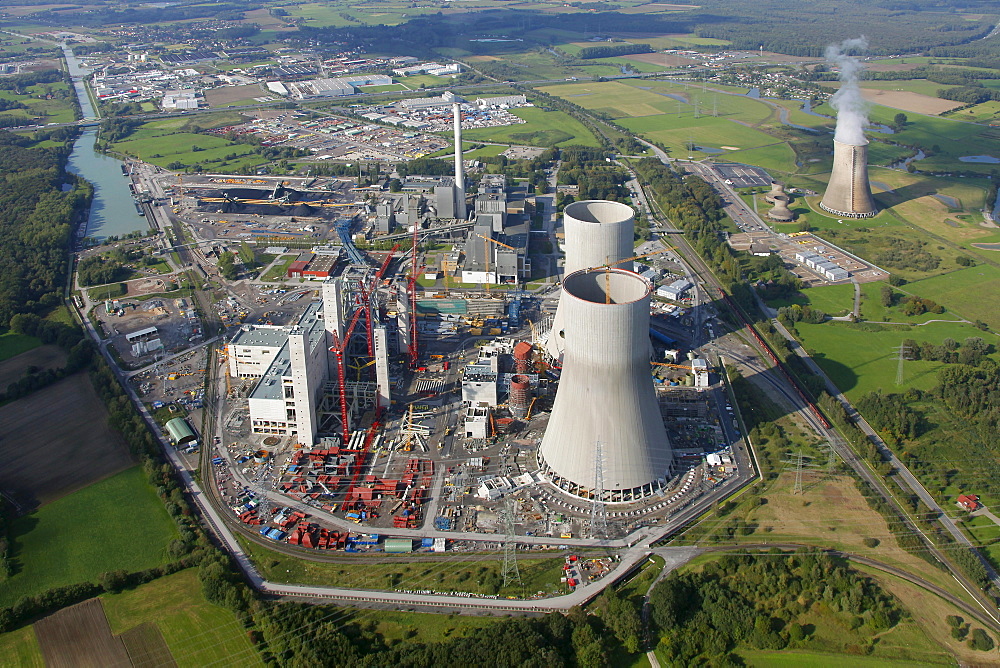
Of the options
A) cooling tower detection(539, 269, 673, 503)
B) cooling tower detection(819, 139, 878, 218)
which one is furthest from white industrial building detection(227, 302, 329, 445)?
cooling tower detection(819, 139, 878, 218)

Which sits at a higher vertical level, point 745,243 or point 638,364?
point 638,364

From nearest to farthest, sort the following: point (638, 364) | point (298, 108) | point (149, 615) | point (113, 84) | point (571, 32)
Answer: point (149, 615) → point (638, 364) → point (298, 108) → point (113, 84) → point (571, 32)

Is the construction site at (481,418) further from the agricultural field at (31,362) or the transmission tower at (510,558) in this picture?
the agricultural field at (31,362)

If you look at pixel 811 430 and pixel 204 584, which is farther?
pixel 811 430

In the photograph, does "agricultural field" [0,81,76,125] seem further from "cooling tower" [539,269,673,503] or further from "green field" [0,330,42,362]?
"cooling tower" [539,269,673,503]

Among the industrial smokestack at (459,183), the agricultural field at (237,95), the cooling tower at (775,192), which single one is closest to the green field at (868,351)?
the cooling tower at (775,192)

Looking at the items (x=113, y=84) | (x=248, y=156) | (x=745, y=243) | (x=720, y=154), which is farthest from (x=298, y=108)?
(x=745, y=243)

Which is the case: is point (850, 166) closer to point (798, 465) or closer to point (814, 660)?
point (798, 465)

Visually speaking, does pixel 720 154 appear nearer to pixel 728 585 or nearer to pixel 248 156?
pixel 248 156

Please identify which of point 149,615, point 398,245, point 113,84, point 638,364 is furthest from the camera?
point 113,84
